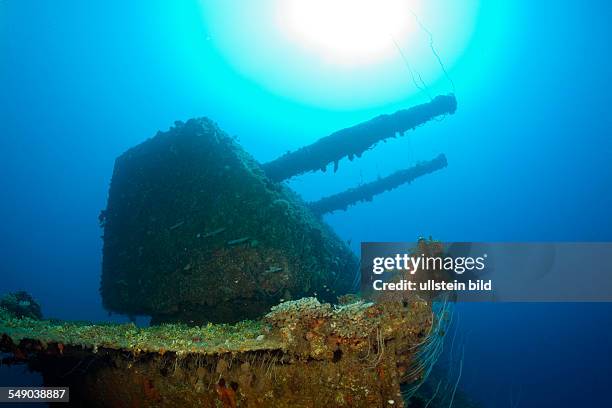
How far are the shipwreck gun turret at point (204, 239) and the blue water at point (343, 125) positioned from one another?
86941 millimetres

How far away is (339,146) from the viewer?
908 cm

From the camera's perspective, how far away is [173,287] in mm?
6430

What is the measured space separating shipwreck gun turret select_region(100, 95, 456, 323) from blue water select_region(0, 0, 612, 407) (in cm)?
8694

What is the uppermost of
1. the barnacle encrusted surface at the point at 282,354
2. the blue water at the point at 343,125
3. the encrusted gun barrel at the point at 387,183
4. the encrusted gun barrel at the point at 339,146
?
the blue water at the point at 343,125

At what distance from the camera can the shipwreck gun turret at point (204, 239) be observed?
19.8 feet

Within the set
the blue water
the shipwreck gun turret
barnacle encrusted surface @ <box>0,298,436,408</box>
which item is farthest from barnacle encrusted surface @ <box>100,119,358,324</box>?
the blue water

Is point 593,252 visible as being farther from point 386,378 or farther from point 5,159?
point 5,159

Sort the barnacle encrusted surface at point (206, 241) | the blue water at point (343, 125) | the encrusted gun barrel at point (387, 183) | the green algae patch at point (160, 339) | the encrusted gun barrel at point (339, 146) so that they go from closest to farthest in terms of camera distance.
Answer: the green algae patch at point (160, 339) < the barnacle encrusted surface at point (206, 241) < the encrusted gun barrel at point (339, 146) < the encrusted gun barrel at point (387, 183) < the blue water at point (343, 125)

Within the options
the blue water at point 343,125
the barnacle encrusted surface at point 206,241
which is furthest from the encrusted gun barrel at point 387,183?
the blue water at point 343,125

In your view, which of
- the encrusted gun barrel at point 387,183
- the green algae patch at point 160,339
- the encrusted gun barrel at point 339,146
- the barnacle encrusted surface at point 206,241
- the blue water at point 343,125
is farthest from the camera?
the blue water at point 343,125

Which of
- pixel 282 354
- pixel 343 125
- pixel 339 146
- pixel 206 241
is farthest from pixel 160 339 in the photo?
pixel 343 125

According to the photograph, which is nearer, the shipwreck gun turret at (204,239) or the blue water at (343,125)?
the shipwreck gun turret at (204,239)

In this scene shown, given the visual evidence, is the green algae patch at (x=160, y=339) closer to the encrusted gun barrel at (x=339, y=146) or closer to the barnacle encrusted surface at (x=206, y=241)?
the barnacle encrusted surface at (x=206, y=241)

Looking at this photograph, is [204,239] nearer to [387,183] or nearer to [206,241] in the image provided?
[206,241]
